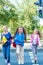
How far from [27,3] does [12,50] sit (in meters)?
20.8

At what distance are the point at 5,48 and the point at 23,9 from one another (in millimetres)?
27434

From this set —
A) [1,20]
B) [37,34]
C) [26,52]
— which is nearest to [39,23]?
[1,20]

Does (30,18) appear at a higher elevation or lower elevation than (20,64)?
higher

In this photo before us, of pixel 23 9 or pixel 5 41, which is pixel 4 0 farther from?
pixel 5 41

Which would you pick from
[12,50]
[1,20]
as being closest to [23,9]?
[1,20]

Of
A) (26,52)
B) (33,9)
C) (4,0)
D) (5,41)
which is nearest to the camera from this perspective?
(5,41)

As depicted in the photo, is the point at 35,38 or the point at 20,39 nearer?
the point at 20,39

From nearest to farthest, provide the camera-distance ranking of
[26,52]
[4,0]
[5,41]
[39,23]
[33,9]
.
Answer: [5,41], [26,52], [4,0], [33,9], [39,23]

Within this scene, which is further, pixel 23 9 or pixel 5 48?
pixel 23 9

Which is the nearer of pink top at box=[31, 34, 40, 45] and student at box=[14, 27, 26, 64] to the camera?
student at box=[14, 27, 26, 64]

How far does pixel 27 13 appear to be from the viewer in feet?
127

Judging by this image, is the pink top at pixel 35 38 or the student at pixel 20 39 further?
the pink top at pixel 35 38

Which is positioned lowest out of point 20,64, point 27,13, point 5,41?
point 20,64

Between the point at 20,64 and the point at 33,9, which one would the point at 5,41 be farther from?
the point at 33,9
